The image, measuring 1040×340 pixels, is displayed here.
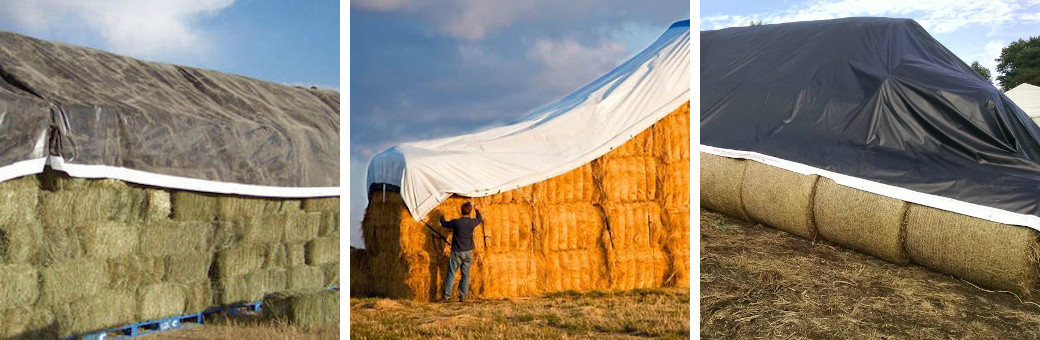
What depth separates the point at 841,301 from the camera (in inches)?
184

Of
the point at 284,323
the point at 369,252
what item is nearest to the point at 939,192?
the point at 369,252

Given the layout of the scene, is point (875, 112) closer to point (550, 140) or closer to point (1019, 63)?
point (550, 140)

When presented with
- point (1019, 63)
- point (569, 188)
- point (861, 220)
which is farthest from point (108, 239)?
point (1019, 63)

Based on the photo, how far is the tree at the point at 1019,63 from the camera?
2409cm

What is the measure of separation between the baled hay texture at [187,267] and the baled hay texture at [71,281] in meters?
0.54

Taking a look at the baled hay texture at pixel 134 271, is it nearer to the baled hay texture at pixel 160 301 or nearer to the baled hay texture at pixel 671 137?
the baled hay texture at pixel 160 301

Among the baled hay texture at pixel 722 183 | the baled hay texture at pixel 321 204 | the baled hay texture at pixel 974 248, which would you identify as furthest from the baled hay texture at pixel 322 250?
the baled hay texture at pixel 974 248

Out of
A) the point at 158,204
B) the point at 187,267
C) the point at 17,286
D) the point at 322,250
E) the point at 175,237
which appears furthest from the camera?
the point at 322,250

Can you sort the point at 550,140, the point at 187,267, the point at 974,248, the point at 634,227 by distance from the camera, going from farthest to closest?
the point at 634,227
the point at 550,140
the point at 187,267
the point at 974,248

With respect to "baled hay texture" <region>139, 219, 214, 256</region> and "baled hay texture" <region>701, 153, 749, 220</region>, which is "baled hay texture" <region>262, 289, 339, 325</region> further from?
"baled hay texture" <region>701, 153, 749, 220</region>

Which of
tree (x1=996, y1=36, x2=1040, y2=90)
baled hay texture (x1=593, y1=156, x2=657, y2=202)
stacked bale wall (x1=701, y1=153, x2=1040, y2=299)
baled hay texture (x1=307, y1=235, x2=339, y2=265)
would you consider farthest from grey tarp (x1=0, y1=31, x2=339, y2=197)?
tree (x1=996, y1=36, x2=1040, y2=90)

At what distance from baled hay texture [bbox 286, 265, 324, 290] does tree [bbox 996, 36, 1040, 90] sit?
23726 millimetres

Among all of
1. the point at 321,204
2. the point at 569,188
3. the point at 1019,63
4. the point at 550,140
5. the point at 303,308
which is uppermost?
the point at 1019,63

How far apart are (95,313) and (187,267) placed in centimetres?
82
